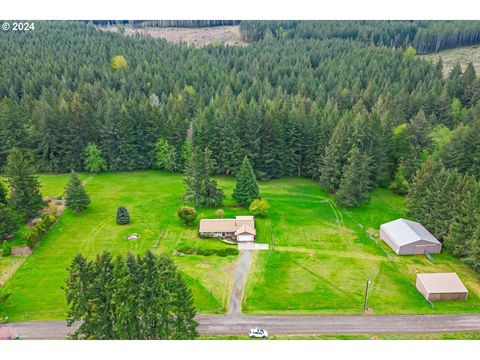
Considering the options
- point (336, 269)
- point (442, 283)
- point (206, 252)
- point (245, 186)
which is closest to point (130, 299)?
point (206, 252)

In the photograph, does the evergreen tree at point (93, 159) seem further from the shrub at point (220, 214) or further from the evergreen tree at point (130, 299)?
the evergreen tree at point (130, 299)

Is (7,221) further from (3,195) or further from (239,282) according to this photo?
(239,282)

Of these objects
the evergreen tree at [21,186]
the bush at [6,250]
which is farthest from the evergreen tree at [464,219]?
the evergreen tree at [21,186]

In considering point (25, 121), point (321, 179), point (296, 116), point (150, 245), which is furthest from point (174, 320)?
point (25, 121)

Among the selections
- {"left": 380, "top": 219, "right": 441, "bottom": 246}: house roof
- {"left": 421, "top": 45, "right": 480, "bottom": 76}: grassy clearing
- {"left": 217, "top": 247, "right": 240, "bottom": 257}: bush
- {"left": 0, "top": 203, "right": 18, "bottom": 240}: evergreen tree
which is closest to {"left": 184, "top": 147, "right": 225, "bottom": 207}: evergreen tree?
{"left": 217, "top": 247, "right": 240, "bottom": 257}: bush

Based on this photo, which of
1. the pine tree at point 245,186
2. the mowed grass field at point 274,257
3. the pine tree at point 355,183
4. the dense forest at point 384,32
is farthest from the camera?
the dense forest at point 384,32

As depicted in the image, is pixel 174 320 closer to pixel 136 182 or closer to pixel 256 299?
pixel 256 299
